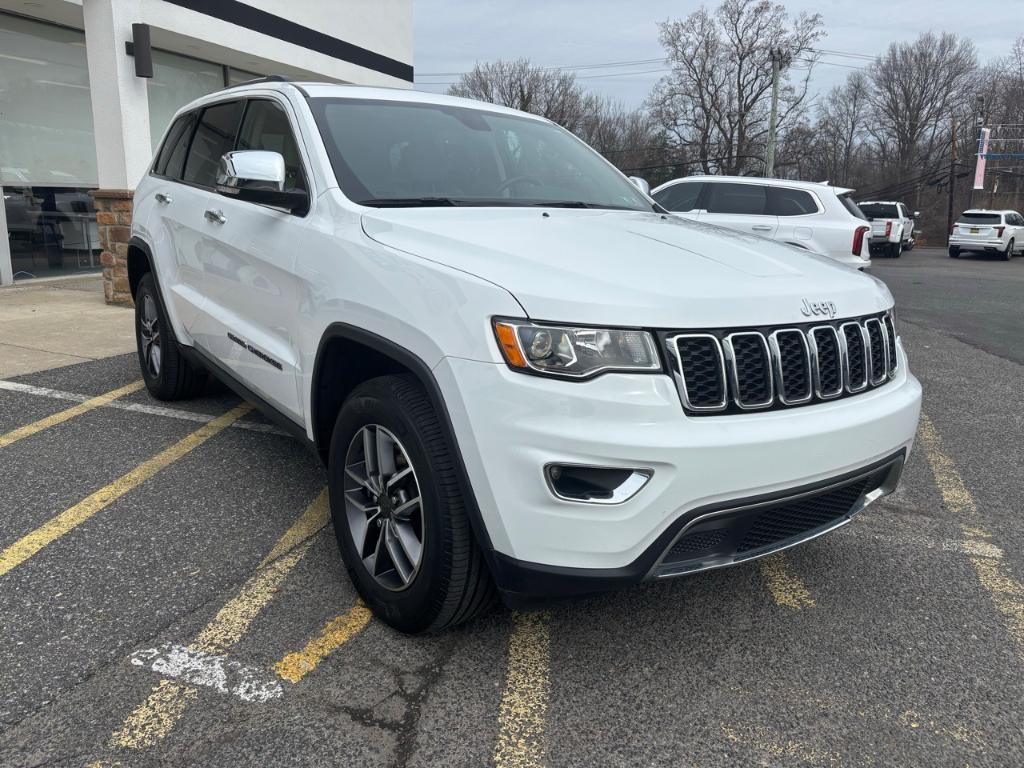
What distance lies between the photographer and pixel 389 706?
2.31m

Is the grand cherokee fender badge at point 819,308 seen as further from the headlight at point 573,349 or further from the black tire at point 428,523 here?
the black tire at point 428,523

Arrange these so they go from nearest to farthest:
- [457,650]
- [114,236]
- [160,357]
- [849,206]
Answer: [457,650] → [160,357] → [114,236] → [849,206]

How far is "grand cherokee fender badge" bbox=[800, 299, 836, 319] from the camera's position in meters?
2.39

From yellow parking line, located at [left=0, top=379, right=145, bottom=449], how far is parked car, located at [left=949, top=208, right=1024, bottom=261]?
97.7 feet

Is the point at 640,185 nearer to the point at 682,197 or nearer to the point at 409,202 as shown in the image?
the point at 409,202

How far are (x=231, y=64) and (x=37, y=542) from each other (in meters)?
11.2

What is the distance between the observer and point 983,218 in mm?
28375

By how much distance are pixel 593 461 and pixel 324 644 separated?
119 cm

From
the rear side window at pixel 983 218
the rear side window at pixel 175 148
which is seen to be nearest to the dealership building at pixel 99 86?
the rear side window at pixel 175 148

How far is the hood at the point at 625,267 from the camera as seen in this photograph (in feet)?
7.00

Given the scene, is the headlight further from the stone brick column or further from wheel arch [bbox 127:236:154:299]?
the stone brick column

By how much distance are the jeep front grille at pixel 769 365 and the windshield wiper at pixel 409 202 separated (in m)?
1.28

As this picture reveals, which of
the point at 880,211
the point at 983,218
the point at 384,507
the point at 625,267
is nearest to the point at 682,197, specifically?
the point at 625,267

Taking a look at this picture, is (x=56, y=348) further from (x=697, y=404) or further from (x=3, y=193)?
(x=697, y=404)
